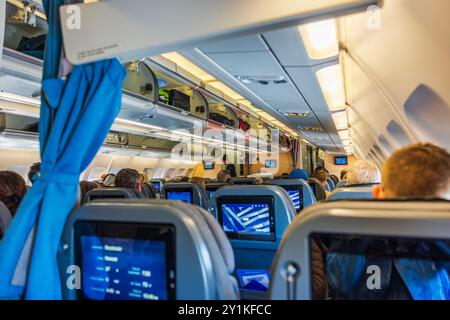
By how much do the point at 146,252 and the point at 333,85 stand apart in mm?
4406

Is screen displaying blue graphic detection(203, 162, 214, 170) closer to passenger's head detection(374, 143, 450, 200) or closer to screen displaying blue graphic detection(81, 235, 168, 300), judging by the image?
screen displaying blue graphic detection(81, 235, 168, 300)

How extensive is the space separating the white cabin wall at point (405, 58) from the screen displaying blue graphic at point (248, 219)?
1713mm

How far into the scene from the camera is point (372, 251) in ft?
4.50

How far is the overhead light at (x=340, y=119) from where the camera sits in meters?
7.50

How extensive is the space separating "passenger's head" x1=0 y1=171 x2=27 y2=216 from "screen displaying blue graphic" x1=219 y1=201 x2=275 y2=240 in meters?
1.97

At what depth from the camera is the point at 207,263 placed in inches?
47.8

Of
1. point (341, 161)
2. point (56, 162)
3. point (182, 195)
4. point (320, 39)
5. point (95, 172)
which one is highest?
point (320, 39)

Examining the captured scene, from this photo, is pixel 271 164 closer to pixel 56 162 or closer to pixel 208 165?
pixel 208 165

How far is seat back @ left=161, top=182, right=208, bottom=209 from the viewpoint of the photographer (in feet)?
17.2

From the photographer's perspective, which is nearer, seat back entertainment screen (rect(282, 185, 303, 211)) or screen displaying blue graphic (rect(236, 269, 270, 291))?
screen displaying blue graphic (rect(236, 269, 270, 291))

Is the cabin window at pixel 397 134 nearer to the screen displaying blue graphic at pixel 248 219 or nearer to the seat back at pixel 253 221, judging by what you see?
the seat back at pixel 253 221

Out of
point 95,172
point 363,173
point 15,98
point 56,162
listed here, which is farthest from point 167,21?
point 95,172

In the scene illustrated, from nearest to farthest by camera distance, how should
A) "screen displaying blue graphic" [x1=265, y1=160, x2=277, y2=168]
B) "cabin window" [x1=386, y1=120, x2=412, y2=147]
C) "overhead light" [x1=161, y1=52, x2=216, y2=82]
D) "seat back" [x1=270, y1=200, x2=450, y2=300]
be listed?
"seat back" [x1=270, y1=200, x2=450, y2=300] → "overhead light" [x1=161, y1=52, x2=216, y2=82] → "cabin window" [x1=386, y1=120, x2=412, y2=147] → "screen displaying blue graphic" [x1=265, y1=160, x2=277, y2=168]

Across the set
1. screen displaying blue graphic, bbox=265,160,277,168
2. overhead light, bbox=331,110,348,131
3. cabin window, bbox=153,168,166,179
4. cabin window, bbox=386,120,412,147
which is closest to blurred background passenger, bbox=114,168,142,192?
cabin window, bbox=386,120,412,147
